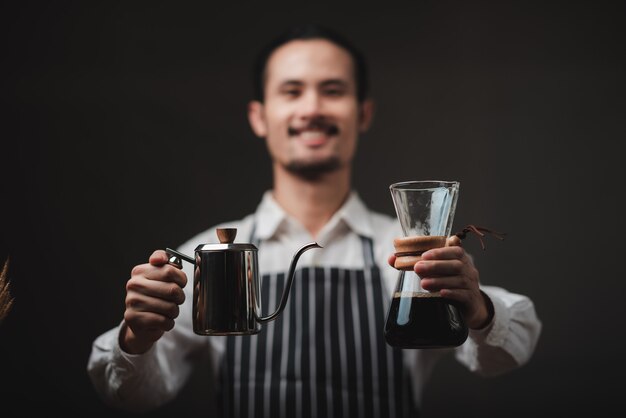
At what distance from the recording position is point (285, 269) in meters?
1.84

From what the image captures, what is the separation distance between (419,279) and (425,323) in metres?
0.07

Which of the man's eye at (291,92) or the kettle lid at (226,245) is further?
the man's eye at (291,92)

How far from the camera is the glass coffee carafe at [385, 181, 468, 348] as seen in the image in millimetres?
1118

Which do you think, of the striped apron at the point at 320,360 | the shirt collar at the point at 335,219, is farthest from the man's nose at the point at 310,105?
the striped apron at the point at 320,360

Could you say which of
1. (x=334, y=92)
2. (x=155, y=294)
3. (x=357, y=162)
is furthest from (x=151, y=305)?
(x=357, y=162)

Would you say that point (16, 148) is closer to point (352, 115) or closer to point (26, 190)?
point (26, 190)

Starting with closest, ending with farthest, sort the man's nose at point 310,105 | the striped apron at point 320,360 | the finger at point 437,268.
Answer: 1. the finger at point 437,268
2. the striped apron at point 320,360
3. the man's nose at point 310,105

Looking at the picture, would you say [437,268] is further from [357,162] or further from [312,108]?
[357,162]

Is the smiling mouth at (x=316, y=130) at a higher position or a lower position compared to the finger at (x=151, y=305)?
higher

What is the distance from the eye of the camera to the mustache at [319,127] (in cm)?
182

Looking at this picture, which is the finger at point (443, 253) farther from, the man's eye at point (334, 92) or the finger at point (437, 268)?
the man's eye at point (334, 92)

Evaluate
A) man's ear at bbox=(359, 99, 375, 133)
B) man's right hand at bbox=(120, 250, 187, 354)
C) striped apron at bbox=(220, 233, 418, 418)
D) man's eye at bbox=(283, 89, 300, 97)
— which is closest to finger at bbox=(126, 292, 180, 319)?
man's right hand at bbox=(120, 250, 187, 354)

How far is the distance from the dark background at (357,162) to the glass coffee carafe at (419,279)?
1181mm

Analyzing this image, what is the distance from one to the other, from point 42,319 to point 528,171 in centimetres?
149
